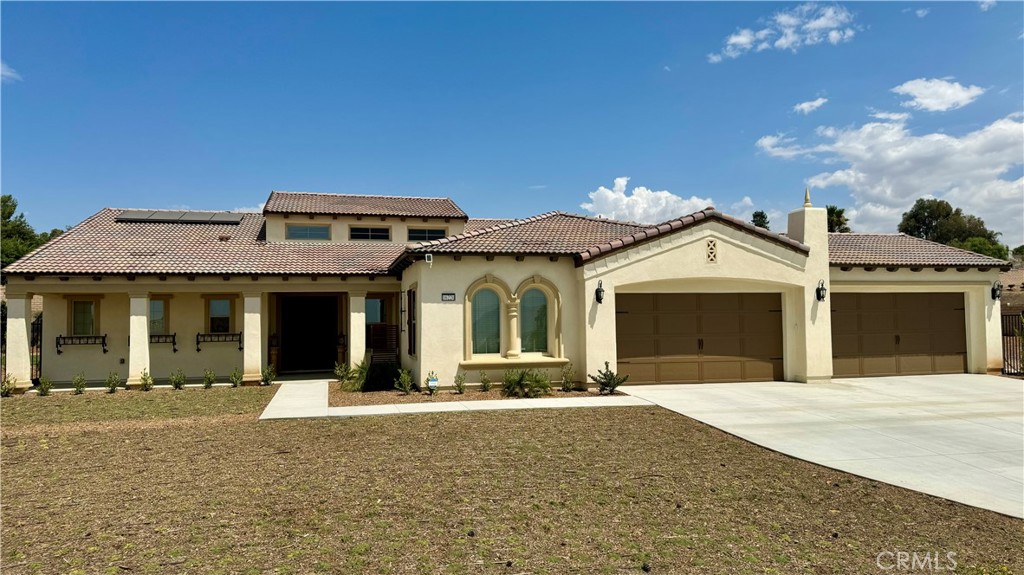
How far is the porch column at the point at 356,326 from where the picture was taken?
18.5 metres

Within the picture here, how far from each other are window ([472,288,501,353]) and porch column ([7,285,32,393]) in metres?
12.9

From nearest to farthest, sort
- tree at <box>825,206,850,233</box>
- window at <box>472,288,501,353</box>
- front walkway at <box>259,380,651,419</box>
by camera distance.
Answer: front walkway at <box>259,380,651,419</box>
window at <box>472,288,501,353</box>
tree at <box>825,206,850,233</box>

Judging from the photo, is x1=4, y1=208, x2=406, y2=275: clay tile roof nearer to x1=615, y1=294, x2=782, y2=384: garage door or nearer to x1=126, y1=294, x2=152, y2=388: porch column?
x1=126, y1=294, x2=152, y2=388: porch column

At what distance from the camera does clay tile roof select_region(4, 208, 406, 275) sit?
1753 centimetres

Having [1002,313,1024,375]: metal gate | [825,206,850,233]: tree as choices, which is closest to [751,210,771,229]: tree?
[825,206,850,233]: tree

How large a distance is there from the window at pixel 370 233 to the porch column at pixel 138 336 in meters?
7.68

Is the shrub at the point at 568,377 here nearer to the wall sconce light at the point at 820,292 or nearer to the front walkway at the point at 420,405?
the front walkway at the point at 420,405

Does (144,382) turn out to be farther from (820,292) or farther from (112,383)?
(820,292)

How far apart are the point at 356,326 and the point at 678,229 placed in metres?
10.3

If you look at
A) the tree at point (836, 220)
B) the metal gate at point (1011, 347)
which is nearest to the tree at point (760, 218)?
the tree at point (836, 220)

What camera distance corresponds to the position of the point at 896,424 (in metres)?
10.7

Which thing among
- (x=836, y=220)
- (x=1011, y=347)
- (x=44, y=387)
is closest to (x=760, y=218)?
(x=836, y=220)

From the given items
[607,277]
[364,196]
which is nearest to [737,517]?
[607,277]

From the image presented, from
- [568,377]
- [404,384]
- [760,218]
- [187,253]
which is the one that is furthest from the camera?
[760,218]
